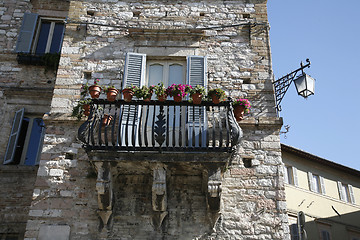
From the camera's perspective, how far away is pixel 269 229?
7.18 metres

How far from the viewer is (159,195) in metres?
7.05

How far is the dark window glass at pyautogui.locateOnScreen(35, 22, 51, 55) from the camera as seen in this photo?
10772mm

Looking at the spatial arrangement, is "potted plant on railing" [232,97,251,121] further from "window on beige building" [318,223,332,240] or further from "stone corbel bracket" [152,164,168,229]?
"window on beige building" [318,223,332,240]

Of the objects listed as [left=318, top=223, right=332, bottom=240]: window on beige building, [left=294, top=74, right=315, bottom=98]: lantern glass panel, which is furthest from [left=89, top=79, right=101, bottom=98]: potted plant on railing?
[left=318, top=223, right=332, bottom=240]: window on beige building

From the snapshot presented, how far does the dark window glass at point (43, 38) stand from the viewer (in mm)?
10772

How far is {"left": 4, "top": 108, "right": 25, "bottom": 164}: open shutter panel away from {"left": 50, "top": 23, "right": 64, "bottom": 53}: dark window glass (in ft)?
6.78

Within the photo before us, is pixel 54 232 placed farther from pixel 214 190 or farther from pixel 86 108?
pixel 214 190

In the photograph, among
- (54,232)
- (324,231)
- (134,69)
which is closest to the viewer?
(54,232)

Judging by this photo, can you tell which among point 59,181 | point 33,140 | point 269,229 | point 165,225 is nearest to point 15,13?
point 33,140

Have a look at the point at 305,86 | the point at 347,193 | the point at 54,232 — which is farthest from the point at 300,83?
the point at 347,193

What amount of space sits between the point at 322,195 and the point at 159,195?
35.5ft

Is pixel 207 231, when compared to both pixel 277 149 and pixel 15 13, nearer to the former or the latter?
pixel 277 149

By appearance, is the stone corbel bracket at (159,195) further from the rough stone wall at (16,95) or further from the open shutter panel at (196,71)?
the rough stone wall at (16,95)

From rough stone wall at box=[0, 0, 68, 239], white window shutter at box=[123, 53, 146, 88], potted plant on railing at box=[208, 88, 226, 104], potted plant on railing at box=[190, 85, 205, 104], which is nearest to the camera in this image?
potted plant on railing at box=[190, 85, 205, 104]
